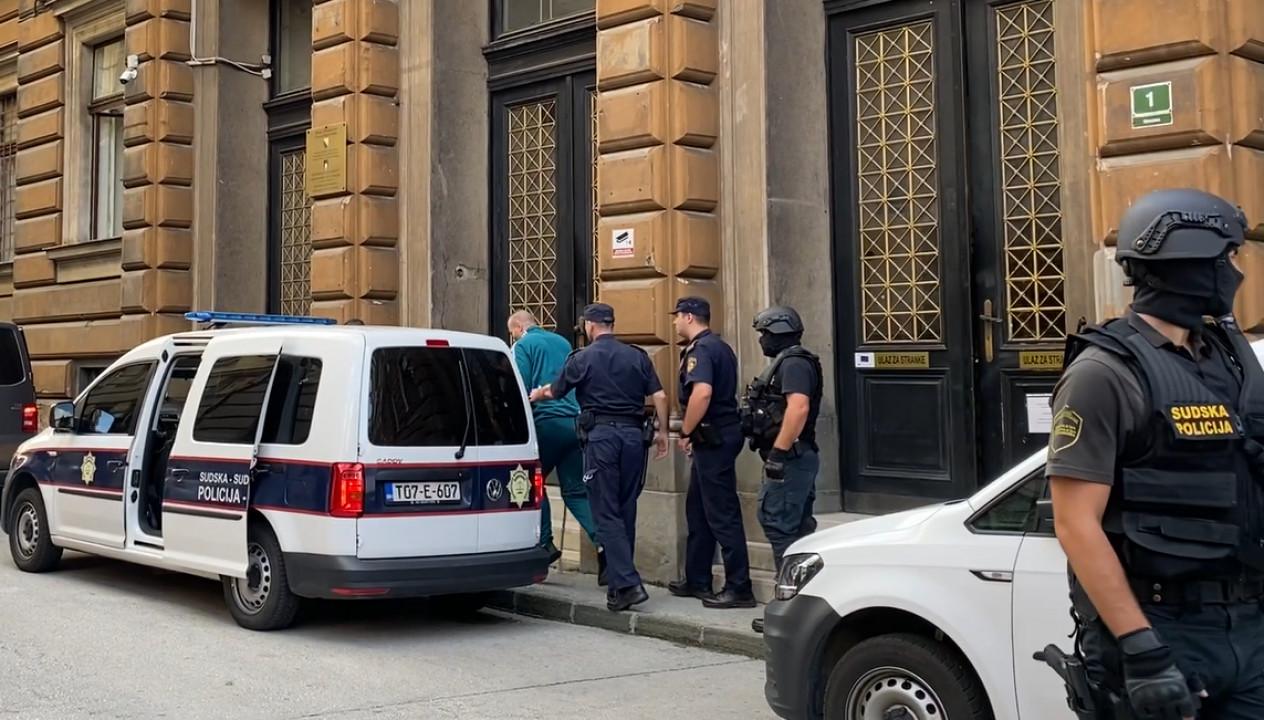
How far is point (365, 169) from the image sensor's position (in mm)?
12234

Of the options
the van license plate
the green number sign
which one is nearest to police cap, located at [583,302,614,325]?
the van license plate

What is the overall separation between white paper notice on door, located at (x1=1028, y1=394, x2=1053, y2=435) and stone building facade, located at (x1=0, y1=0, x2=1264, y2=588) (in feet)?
0.07

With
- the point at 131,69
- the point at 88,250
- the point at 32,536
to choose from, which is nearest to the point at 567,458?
the point at 32,536

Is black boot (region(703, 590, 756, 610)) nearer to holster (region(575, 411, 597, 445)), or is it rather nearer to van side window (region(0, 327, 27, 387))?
holster (region(575, 411, 597, 445))

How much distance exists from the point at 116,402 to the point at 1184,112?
7.14m

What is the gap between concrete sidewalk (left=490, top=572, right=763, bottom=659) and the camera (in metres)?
7.34

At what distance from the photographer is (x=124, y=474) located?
8562 mm

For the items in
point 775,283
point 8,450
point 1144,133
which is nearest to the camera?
point 1144,133

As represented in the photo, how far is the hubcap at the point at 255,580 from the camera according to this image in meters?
7.41

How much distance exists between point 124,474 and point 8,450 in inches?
169

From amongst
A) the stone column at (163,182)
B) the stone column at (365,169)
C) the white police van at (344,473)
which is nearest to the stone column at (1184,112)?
the white police van at (344,473)

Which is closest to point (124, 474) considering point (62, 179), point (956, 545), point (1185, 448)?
point (956, 545)

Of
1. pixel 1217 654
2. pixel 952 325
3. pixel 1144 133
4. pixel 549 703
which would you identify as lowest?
pixel 549 703

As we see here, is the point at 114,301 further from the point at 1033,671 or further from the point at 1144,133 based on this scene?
the point at 1033,671
